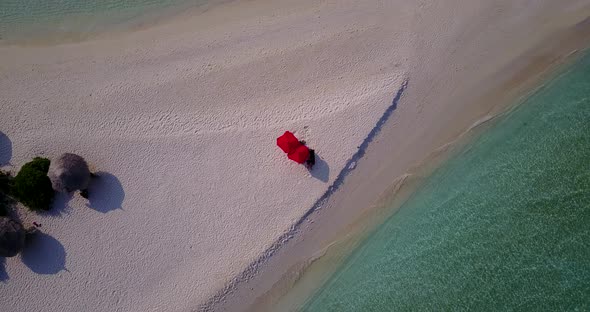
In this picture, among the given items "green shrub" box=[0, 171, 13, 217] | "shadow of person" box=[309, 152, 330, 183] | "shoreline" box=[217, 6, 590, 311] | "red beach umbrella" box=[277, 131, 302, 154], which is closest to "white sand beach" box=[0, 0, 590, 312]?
"shadow of person" box=[309, 152, 330, 183]

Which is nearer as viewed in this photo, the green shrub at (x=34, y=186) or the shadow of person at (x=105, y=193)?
the green shrub at (x=34, y=186)

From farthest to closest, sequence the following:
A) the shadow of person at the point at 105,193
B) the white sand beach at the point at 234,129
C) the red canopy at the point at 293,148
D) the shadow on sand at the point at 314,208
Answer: the shadow of person at the point at 105,193 < the white sand beach at the point at 234,129 < the shadow on sand at the point at 314,208 < the red canopy at the point at 293,148

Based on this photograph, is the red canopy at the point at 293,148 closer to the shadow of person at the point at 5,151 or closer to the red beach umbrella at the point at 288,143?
the red beach umbrella at the point at 288,143

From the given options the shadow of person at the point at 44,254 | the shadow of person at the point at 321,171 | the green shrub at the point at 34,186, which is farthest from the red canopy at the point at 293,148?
the shadow of person at the point at 44,254

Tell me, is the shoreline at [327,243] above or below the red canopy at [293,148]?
below

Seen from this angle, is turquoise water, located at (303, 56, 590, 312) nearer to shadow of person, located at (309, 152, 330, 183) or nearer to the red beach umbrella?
shadow of person, located at (309, 152, 330, 183)

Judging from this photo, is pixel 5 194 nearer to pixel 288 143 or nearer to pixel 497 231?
pixel 288 143

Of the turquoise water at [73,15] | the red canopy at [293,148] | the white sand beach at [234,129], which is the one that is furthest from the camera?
the turquoise water at [73,15]
